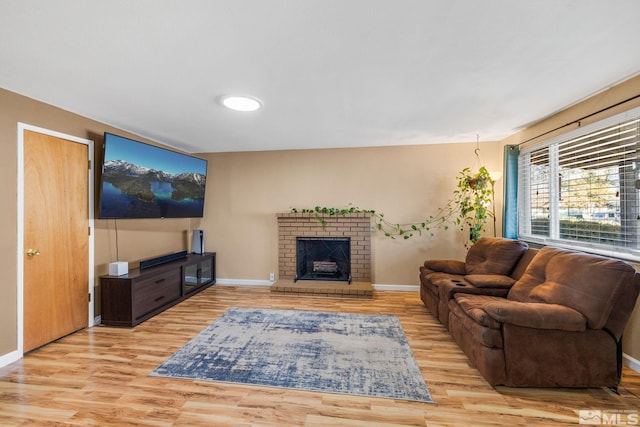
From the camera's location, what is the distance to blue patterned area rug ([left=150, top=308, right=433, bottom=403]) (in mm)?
2041

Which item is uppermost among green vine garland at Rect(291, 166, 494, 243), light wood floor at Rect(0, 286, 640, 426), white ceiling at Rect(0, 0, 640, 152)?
white ceiling at Rect(0, 0, 640, 152)

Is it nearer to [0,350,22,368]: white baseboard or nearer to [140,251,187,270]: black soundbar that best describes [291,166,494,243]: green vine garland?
[140,251,187,270]: black soundbar

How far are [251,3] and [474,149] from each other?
3.96m

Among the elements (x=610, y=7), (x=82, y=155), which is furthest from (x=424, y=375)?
(x=82, y=155)

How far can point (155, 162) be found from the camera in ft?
11.6

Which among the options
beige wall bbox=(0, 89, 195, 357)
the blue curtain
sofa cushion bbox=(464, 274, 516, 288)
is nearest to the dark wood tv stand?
beige wall bbox=(0, 89, 195, 357)

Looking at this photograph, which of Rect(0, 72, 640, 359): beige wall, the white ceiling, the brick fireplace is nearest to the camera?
the white ceiling

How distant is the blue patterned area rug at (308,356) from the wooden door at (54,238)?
1386 millimetres

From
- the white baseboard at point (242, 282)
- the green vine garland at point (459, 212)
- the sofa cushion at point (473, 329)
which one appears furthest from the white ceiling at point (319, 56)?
the white baseboard at point (242, 282)

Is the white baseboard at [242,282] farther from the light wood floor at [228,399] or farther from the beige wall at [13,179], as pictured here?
the light wood floor at [228,399]

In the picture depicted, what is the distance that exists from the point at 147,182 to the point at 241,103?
1.80 metres

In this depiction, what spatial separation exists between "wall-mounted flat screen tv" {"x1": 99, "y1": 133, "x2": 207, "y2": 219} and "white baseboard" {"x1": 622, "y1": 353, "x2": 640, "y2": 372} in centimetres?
511

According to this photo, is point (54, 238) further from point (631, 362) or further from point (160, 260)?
point (631, 362)

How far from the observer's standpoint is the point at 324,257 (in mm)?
4742
